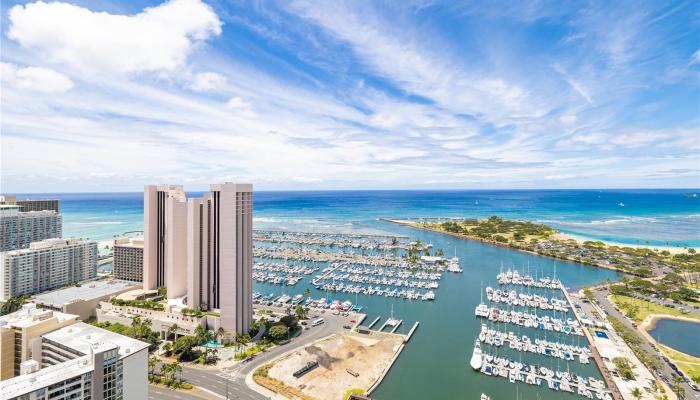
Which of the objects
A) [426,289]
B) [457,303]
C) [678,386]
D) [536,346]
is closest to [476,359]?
[536,346]

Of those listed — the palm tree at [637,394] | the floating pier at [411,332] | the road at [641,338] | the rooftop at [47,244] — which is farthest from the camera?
the rooftop at [47,244]

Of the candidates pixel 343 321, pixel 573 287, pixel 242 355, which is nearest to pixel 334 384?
pixel 242 355

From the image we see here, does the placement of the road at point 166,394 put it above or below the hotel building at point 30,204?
below

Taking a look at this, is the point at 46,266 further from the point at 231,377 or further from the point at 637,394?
the point at 637,394

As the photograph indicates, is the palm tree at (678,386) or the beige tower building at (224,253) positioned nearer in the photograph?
the palm tree at (678,386)

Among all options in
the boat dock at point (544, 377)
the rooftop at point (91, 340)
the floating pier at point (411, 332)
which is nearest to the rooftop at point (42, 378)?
the rooftop at point (91, 340)

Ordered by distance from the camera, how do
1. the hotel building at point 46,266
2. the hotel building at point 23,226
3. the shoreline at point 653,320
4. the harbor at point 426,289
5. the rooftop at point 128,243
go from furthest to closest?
the hotel building at point 23,226 → the rooftop at point 128,243 → the hotel building at point 46,266 → the shoreline at point 653,320 → the harbor at point 426,289

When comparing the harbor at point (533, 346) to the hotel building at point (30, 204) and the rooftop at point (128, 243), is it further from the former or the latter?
the hotel building at point (30, 204)
